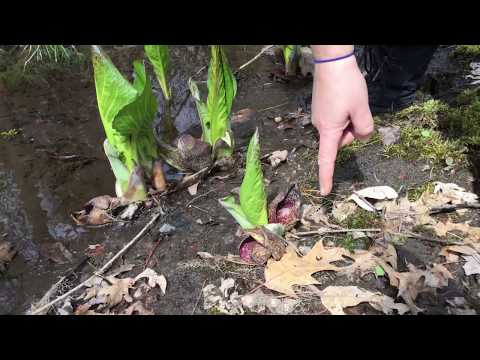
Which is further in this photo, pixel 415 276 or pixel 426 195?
pixel 426 195

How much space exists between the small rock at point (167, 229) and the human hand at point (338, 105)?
924mm

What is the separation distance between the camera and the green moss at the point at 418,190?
1.93 m

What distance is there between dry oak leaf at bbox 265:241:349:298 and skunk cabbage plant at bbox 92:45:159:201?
90cm

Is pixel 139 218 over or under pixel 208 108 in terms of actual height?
under

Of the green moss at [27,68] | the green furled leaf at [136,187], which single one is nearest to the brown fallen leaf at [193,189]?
the green furled leaf at [136,187]

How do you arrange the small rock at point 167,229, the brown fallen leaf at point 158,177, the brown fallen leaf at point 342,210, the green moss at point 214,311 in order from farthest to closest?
the brown fallen leaf at point 158,177
the small rock at point 167,229
the brown fallen leaf at point 342,210
the green moss at point 214,311

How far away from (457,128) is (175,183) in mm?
1594

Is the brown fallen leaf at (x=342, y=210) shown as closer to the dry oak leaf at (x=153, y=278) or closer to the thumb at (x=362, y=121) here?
the thumb at (x=362, y=121)

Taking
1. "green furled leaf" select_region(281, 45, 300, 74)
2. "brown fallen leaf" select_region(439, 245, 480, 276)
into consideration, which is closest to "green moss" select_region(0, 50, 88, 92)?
"green furled leaf" select_region(281, 45, 300, 74)

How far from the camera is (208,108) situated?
7.50 feet

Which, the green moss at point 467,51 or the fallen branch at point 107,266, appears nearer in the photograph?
the fallen branch at point 107,266

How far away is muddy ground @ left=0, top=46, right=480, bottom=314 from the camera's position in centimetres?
170

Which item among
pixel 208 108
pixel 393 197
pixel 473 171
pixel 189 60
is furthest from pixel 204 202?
pixel 189 60
